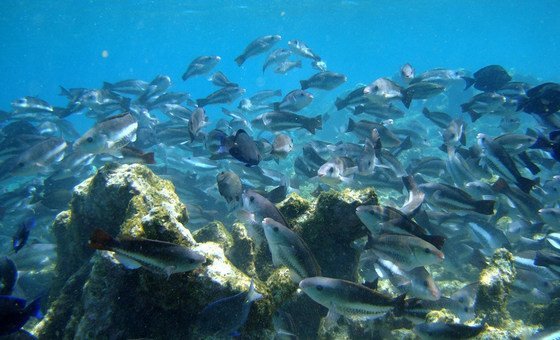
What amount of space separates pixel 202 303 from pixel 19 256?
7.03m

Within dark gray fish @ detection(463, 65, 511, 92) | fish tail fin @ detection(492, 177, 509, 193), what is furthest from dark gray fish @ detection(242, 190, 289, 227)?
dark gray fish @ detection(463, 65, 511, 92)

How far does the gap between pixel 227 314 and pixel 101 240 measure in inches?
47.7

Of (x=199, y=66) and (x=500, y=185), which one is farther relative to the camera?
(x=199, y=66)

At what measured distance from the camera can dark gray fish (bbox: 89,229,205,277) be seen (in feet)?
8.05

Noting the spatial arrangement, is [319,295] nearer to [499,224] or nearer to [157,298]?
[157,298]

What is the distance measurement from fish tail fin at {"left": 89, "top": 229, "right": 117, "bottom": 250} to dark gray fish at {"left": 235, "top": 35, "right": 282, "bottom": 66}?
11.3m

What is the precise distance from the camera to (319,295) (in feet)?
9.94

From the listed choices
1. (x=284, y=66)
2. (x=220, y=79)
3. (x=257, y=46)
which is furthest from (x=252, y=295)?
(x=284, y=66)

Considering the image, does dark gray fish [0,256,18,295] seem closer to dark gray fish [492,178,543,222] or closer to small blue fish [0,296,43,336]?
small blue fish [0,296,43,336]

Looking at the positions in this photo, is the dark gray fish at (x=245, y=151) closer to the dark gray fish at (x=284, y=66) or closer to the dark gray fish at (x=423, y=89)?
the dark gray fish at (x=423, y=89)

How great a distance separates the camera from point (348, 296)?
9.87ft

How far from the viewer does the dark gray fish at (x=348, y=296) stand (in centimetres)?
300

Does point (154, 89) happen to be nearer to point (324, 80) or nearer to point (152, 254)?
point (324, 80)

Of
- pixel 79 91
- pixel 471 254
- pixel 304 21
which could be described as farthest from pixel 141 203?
pixel 304 21
